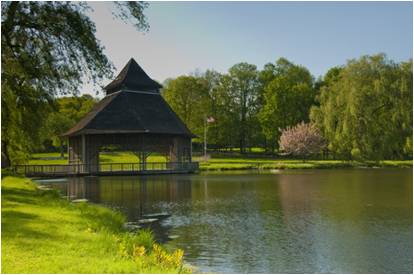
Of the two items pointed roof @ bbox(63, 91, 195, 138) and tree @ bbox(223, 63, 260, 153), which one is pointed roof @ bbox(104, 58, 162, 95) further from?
tree @ bbox(223, 63, 260, 153)

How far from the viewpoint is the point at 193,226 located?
13.1 meters

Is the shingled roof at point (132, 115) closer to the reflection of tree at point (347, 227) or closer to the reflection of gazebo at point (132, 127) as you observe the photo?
the reflection of gazebo at point (132, 127)

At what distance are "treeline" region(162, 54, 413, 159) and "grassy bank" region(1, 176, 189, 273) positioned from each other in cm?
3879

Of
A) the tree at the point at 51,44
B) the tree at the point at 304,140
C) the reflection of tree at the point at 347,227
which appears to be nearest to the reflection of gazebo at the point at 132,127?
the tree at the point at 304,140

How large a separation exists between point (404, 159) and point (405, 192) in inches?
1262

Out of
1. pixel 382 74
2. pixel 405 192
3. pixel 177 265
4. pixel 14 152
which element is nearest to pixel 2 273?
pixel 177 265

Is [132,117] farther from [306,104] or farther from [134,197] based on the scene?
[306,104]

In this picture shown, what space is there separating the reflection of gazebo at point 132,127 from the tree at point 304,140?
14645 mm

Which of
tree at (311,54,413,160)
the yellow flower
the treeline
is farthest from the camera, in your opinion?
the treeline

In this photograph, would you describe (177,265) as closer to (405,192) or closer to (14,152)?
(405,192)

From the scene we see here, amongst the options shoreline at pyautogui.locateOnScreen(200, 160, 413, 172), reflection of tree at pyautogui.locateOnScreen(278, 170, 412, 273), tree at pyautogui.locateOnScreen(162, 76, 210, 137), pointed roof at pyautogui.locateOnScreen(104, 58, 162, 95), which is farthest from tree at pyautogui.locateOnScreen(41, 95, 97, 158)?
reflection of tree at pyautogui.locateOnScreen(278, 170, 412, 273)

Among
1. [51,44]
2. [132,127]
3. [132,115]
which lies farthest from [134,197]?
[132,115]

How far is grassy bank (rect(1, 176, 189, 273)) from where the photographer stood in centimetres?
647

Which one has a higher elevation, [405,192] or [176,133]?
[176,133]
